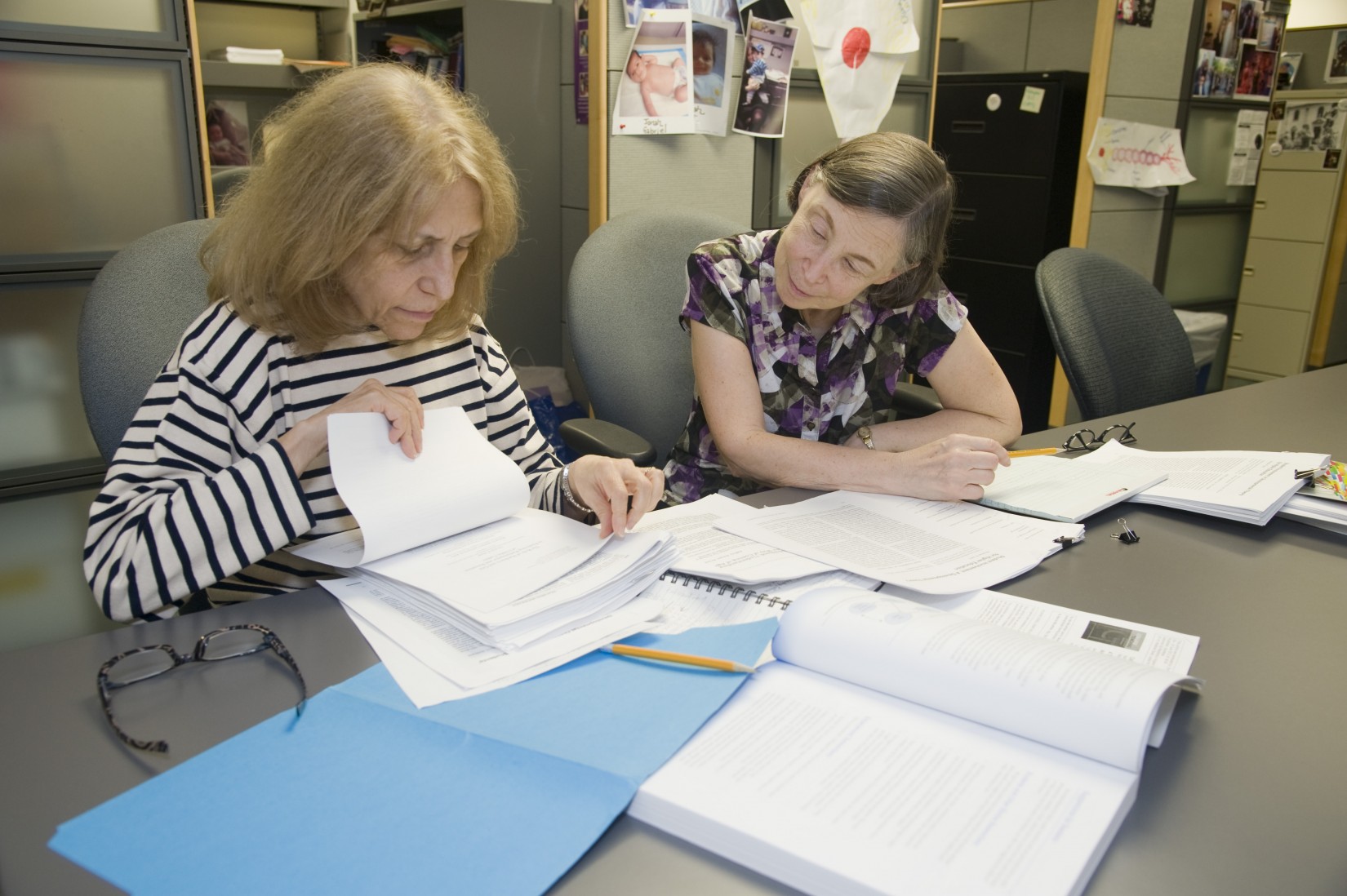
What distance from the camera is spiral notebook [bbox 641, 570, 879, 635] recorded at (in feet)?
2.84

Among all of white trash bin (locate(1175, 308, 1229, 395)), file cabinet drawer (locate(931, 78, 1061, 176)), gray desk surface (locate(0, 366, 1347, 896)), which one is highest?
file cabinet drawer (locate(931, 78, 1061, 176))

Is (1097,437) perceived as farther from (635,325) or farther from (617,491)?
(617,491)

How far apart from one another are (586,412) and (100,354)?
1.98 m

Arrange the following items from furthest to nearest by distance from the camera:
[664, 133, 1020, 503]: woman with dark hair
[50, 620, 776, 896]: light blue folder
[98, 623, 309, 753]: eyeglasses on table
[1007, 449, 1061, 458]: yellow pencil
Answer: [1007, 449, 1061, 458]: yellow pencil
[664, 133, 1020, 503]: woman with dark hair
[98, 623, 309, 753]: eyeglasses on table
[50, 620, 776, 896]: light blue folder

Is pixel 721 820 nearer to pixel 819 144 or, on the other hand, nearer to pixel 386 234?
pixel 386 234

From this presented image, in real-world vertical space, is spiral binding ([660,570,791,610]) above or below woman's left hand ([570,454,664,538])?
below

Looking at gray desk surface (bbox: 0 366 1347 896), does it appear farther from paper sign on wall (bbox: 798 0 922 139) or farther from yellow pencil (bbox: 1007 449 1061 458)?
paper sign on wall (bbox: 798 0 922 139)

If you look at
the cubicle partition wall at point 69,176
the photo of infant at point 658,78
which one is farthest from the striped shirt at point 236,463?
the photo of infant at point 658,78

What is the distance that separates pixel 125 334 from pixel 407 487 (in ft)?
1.39

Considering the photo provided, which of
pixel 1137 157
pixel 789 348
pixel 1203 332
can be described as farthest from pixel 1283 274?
pixel 789 348

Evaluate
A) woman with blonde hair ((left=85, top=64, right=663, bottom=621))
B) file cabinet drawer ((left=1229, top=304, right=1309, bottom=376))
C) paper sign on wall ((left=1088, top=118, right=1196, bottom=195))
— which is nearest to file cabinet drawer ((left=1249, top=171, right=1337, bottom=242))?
file cabinet drawer ((left=1229, top=304, right=1309, bottom=376))

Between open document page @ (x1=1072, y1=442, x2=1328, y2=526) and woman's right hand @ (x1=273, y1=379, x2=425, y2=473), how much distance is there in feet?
2.78

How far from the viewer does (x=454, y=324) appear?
1.20m

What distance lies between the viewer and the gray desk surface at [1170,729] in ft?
1.89
